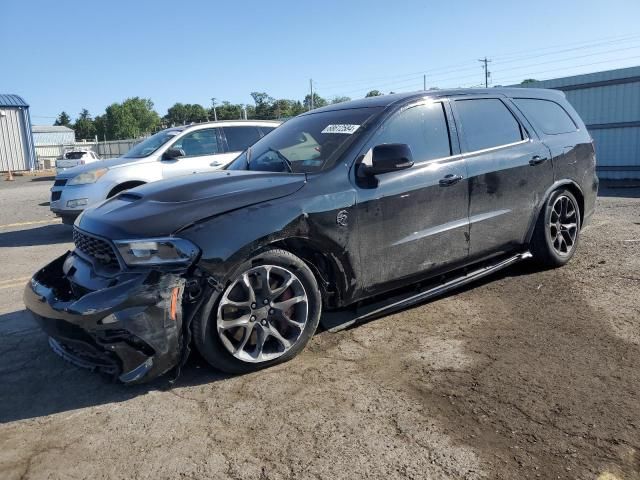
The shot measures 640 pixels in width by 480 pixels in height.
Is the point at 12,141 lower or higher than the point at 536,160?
higher

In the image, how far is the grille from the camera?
3338 mm

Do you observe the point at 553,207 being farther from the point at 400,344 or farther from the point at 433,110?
the point at 400,344

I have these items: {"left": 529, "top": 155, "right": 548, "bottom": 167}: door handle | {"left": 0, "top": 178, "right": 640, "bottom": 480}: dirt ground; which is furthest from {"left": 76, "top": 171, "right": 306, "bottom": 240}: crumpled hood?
{"left": 529, "top": 155, "right": 548, "bottom": 167}: door handle

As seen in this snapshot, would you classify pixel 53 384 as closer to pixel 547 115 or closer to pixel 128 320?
pixel 128 320

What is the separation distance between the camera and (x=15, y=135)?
1287 inches

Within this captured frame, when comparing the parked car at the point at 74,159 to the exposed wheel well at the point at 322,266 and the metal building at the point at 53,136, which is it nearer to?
the exposed wheel well at the point at 322,266

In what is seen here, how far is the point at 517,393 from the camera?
10.1 ft

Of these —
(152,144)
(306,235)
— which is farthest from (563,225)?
(152,144)

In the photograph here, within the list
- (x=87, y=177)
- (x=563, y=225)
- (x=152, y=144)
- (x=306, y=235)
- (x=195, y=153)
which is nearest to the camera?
(x=306, y=235)

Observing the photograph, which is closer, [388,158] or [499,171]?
[388,158]

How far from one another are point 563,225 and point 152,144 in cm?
670

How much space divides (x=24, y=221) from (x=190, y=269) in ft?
31.4

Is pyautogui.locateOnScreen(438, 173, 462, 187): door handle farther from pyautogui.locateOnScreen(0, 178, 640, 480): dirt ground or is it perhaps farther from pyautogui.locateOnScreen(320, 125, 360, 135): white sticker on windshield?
pyautogui.locateOnScreen(0, 178, 640, 480): dirt ground

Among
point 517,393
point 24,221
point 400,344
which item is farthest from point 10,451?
point 24,221
